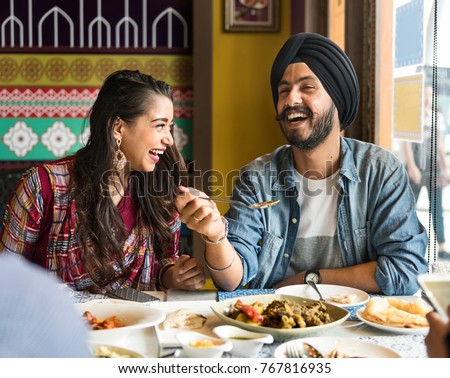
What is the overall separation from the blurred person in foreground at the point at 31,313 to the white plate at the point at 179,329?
1.90 ft

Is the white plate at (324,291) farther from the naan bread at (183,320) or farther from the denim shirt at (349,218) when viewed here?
the naan bread at (183,320)

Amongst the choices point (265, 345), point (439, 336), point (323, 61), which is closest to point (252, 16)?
point (323, 61)

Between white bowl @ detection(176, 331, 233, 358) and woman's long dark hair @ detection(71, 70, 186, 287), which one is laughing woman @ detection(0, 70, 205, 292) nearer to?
woman's long dark hair @ detection(71, 70, 186, 287)

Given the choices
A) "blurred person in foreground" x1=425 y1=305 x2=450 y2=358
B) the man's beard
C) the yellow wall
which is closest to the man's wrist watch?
the man's beard

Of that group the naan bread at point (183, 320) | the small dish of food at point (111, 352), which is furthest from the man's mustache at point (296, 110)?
the small dish of food at point (111, 352)

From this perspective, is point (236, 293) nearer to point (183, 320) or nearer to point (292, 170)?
point (183, 320)

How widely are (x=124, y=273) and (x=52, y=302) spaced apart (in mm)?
1293

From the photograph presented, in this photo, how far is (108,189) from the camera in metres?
1.94

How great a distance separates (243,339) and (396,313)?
358 mm

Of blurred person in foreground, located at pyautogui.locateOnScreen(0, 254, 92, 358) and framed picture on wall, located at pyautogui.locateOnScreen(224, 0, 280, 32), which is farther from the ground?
framed picture on wall, located at pyautogui.locateOnScreen(224, 0, 280, 32)

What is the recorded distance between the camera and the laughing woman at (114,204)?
5.99ft

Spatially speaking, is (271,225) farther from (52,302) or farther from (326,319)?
(52,302)

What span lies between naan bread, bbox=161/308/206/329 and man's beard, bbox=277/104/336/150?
0.76 meters

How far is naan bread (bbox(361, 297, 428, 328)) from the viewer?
4.27 ft
